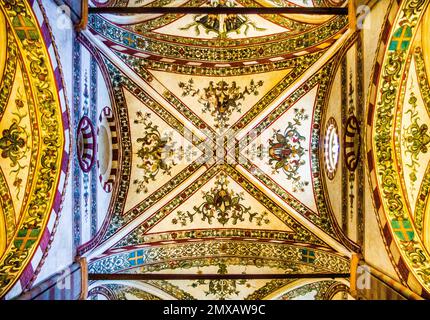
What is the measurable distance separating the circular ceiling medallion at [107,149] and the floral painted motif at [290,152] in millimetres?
3308

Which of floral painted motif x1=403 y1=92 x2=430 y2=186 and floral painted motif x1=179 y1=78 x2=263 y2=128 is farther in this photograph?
floral painted motif x1=179 y1=78 x2=263 y2=128

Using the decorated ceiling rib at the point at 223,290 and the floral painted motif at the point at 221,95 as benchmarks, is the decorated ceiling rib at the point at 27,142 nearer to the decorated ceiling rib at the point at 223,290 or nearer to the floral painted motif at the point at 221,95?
Answer: the decorated ceiling rib at the point at 223,290

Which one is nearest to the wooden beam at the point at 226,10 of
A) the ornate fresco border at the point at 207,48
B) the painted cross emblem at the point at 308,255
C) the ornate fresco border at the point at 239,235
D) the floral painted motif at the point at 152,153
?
the ornate fresco border at the point at 207,48

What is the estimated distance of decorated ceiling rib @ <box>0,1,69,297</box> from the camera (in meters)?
5.04

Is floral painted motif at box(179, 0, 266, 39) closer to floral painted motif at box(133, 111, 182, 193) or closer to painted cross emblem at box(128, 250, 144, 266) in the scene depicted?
floral painted motif at box(133, 111, 182, 193)

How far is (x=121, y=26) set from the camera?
7.42 meters

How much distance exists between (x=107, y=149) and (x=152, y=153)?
3.06 feet

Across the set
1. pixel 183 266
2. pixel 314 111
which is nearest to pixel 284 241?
pixel 183 266

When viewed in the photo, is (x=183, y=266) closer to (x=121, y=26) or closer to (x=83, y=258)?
(x=83, y=258)

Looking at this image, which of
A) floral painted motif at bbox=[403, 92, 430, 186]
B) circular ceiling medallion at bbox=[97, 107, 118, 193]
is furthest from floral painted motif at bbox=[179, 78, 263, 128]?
floral painted motif at bbox=[403, 92, 430, 186]

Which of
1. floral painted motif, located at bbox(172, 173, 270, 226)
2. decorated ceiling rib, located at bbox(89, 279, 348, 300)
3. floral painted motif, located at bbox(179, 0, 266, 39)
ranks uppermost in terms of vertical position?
floral painted motif, located at bbox(179, 0, 266, 39)

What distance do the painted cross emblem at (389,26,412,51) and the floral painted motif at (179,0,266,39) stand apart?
9.84 feet

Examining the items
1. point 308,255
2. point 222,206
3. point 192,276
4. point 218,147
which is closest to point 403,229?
point 308,255

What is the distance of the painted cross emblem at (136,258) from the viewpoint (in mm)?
7785
